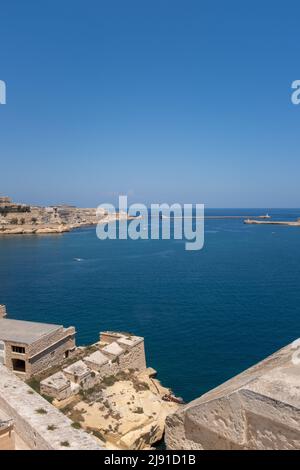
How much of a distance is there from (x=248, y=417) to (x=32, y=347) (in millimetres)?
12000

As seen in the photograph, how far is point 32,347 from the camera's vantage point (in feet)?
46.1

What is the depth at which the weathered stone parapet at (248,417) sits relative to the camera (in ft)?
11.5

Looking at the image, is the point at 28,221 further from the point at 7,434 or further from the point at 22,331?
the point at 7,434

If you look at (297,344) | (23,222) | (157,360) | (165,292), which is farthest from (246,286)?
(23,222)

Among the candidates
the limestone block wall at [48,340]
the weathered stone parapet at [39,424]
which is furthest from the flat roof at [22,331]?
the weathered stone parapet at [39,424]

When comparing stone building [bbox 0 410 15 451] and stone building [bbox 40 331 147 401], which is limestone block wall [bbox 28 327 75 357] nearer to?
stone building [bbox 40 331 147 401]

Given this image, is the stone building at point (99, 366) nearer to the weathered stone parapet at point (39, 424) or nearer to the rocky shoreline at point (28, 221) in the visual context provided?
the weathered stone parapet at point (39, 424)

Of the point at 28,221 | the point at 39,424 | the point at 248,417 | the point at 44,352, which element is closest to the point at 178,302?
the point at 44,352

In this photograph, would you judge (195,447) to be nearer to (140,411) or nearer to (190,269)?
(140,411)

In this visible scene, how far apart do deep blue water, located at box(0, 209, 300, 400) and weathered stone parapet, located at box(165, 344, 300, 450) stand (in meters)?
11.4

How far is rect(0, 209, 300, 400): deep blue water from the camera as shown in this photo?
718 inches

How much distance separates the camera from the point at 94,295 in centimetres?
2930

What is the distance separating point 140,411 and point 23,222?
282 feet

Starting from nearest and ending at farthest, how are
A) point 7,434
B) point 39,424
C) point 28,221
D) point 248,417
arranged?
point 248,417
point 7,434
point 39,424
point 28,221
